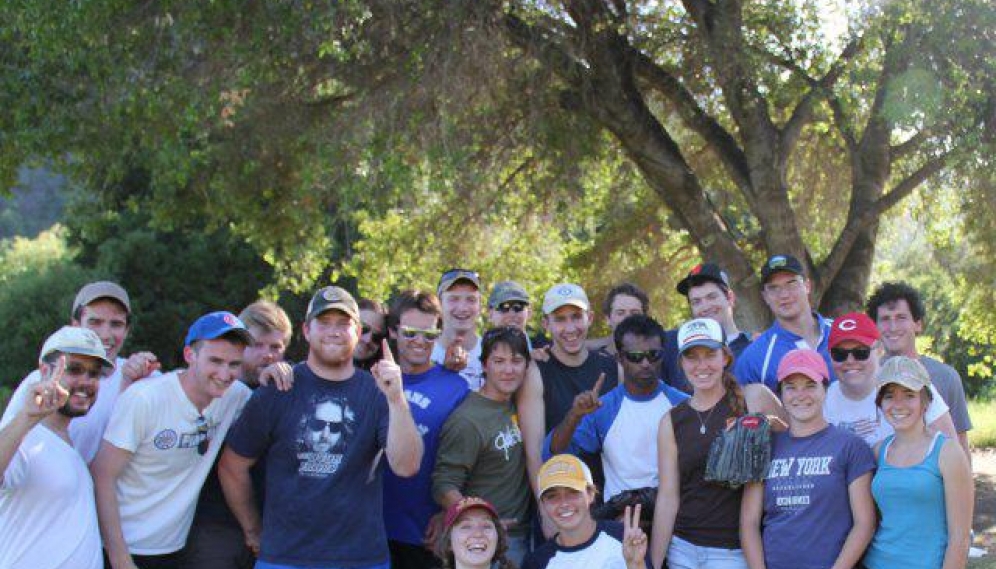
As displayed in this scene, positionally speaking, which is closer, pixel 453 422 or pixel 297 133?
pixel 453 422

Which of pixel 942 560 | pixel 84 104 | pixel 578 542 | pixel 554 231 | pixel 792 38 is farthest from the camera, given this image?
pixel 554 231

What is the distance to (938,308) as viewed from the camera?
25562mm

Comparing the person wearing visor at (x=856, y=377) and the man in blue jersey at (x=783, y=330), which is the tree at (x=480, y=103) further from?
the person wearing visor at (x=856, y=377)

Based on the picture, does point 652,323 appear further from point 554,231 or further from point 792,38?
point 554,231

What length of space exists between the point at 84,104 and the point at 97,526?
24.7ft

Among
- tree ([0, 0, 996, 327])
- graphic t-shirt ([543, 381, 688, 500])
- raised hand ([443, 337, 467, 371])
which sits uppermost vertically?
tree ([0, 0, 996, 327])

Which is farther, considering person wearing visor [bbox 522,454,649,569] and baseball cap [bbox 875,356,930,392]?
person wearing visor [bbox 522,454,649,569]

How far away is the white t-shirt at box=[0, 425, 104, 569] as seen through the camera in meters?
4.62

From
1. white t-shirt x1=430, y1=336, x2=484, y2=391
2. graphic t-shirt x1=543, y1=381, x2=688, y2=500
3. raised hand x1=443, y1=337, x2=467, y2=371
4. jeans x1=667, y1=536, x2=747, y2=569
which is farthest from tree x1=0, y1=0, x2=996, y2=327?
jeans x1=667, y1=536, x2=747, y2=569

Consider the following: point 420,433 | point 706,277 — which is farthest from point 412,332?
point 706,277

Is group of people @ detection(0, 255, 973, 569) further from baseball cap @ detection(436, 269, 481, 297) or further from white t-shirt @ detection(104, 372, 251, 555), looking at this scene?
baseball cap @ detection(436, 269, 481, 297)

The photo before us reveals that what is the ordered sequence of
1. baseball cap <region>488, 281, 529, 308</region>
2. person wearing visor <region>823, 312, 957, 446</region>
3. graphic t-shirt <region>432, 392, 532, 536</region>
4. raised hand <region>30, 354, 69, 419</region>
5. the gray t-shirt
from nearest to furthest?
raised hand <region>30, 354, 69, 419</region>, person wearing visor <region>823, 312, 957, 446</region>, graphic t-shirt <region>432, 392, 532, 536</region>, the gray t-shirt, baseball cap <region>488, 281, 529, 308</region>

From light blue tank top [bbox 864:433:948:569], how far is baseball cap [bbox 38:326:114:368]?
11.9 ft

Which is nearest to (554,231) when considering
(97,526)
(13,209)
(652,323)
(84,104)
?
(84,104)
